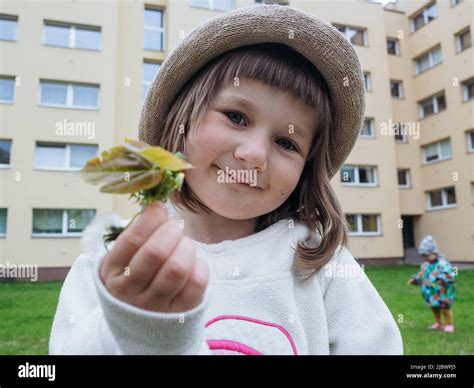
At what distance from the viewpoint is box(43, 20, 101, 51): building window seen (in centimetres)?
460

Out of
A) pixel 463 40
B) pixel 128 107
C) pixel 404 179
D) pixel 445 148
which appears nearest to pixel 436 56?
pixel 463 40

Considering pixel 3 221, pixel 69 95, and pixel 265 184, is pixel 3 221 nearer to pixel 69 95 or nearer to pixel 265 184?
pixel 69 95

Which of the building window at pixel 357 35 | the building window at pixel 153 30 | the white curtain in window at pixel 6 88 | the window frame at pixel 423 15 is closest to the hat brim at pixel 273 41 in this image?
the building window at pixel 153 30

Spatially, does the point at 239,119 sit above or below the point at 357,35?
below

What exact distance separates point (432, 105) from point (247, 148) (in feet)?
22.4

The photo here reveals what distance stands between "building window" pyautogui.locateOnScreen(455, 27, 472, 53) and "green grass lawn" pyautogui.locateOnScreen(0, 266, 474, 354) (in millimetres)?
4444

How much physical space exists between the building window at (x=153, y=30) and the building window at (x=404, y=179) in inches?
160

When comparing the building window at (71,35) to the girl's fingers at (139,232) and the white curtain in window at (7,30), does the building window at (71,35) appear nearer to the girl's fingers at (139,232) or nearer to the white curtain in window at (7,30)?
the white curtain in window at (7,30)

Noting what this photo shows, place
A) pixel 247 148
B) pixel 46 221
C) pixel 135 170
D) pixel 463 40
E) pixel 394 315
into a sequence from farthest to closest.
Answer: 1. pixel 463 40
2. pixel 46 221
3. pixel 394 315
4. pixel 247 148
5. pixel 135 170

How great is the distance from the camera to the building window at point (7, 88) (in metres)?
4.48

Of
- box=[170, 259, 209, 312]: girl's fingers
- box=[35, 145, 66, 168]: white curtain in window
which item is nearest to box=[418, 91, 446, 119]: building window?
box=[35, 145, 66, 168]: white curtain in window

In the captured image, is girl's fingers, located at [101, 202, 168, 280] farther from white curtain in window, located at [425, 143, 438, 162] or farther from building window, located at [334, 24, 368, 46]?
white curtain in window, located at [425, 143, 438, 162]

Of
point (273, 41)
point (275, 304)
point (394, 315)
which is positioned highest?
point (273, 41)

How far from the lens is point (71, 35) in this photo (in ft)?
15.3
